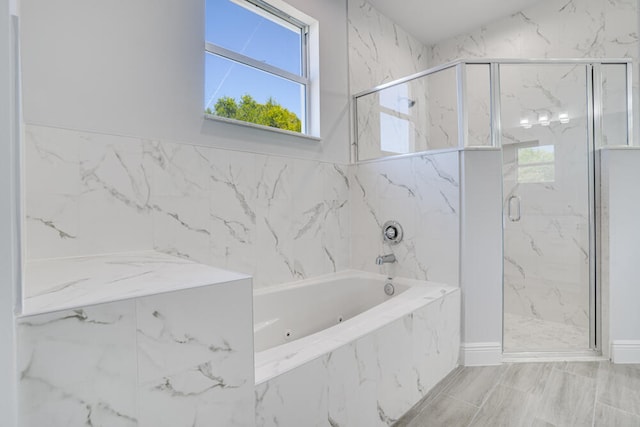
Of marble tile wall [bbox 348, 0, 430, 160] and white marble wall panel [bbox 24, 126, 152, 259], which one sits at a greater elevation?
marble tile wall [bbox 348, 0, 430, 160]

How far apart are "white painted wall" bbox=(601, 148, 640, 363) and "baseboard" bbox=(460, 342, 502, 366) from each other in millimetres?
731

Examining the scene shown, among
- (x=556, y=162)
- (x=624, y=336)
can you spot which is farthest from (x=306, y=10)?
(x=624, y=336)

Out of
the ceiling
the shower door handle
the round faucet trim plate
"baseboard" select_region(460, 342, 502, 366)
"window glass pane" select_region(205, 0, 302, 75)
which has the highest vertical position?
the ceiling

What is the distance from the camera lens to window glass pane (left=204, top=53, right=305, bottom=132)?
2.04 metres

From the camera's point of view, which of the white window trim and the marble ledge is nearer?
the marble ledge

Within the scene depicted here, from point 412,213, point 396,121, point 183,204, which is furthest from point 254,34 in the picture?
point 412,213

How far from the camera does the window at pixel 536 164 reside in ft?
7.82

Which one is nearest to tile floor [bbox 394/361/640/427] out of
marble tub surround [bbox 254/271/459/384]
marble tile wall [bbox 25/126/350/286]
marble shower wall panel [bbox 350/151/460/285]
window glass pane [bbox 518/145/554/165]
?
marble tub surround [bbox 254/271/459/384]

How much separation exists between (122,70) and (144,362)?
1.48m

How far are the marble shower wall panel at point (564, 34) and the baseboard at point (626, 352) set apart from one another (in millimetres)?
1351

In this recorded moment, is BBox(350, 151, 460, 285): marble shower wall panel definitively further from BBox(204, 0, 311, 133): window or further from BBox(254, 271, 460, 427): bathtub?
BBox(204, 0, 311, 133): window

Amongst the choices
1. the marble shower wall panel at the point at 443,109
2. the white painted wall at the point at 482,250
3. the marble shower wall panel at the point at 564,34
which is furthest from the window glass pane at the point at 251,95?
the marble shower wall panel at the point at 564,34

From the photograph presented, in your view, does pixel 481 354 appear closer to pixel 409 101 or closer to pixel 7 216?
pixel 409 101

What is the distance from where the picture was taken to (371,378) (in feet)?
4.49
